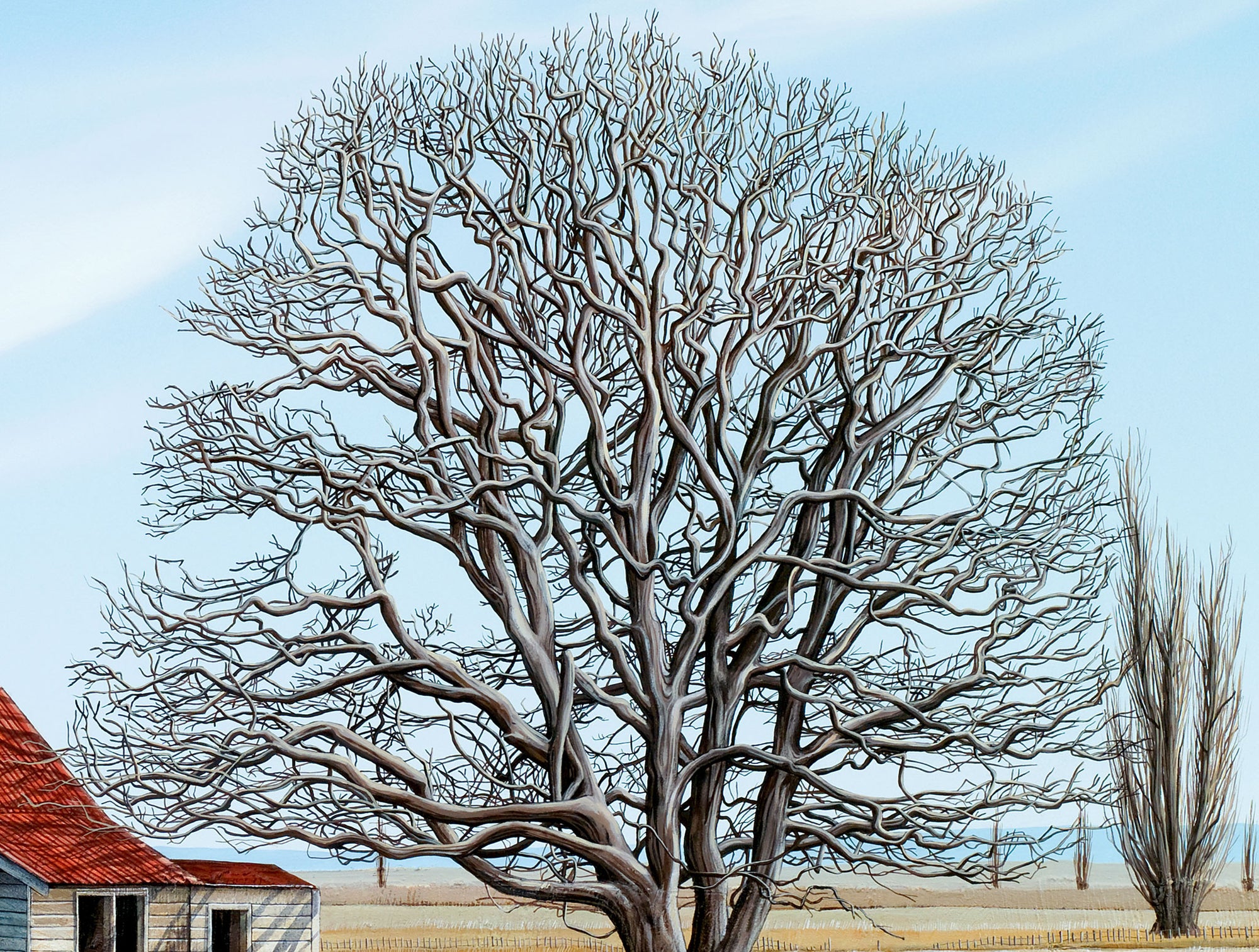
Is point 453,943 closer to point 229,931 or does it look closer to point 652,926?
point 229,931

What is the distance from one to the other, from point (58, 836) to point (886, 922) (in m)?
19.3

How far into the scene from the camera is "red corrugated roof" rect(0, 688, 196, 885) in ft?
49.7

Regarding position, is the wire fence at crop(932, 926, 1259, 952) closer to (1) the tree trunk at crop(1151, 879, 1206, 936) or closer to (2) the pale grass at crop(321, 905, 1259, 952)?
(1) the tree trunk at crop(1151, 879, 1206, 936)

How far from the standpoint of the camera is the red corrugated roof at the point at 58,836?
1515 cm

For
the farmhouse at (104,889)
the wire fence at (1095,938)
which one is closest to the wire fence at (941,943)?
the wire fence at (1095,938)

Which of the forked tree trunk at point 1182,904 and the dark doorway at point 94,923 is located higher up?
the dark doorway at point 94,923

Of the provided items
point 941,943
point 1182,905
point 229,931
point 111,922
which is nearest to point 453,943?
point 941,943

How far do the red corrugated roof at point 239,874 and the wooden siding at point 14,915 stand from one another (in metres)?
1.94

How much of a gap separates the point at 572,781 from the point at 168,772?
3.71 meters

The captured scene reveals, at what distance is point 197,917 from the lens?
1631cm

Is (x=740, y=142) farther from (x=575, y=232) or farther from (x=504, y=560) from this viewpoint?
(x=504, y=560)

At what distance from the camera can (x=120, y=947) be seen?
16.0 m

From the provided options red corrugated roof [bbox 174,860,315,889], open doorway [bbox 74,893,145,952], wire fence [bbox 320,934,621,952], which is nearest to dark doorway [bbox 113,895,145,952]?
open doorway [bbox 74,893,145,952]

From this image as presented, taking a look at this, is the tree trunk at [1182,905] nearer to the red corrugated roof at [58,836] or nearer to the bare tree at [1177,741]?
the bare tree at [1177,741]
